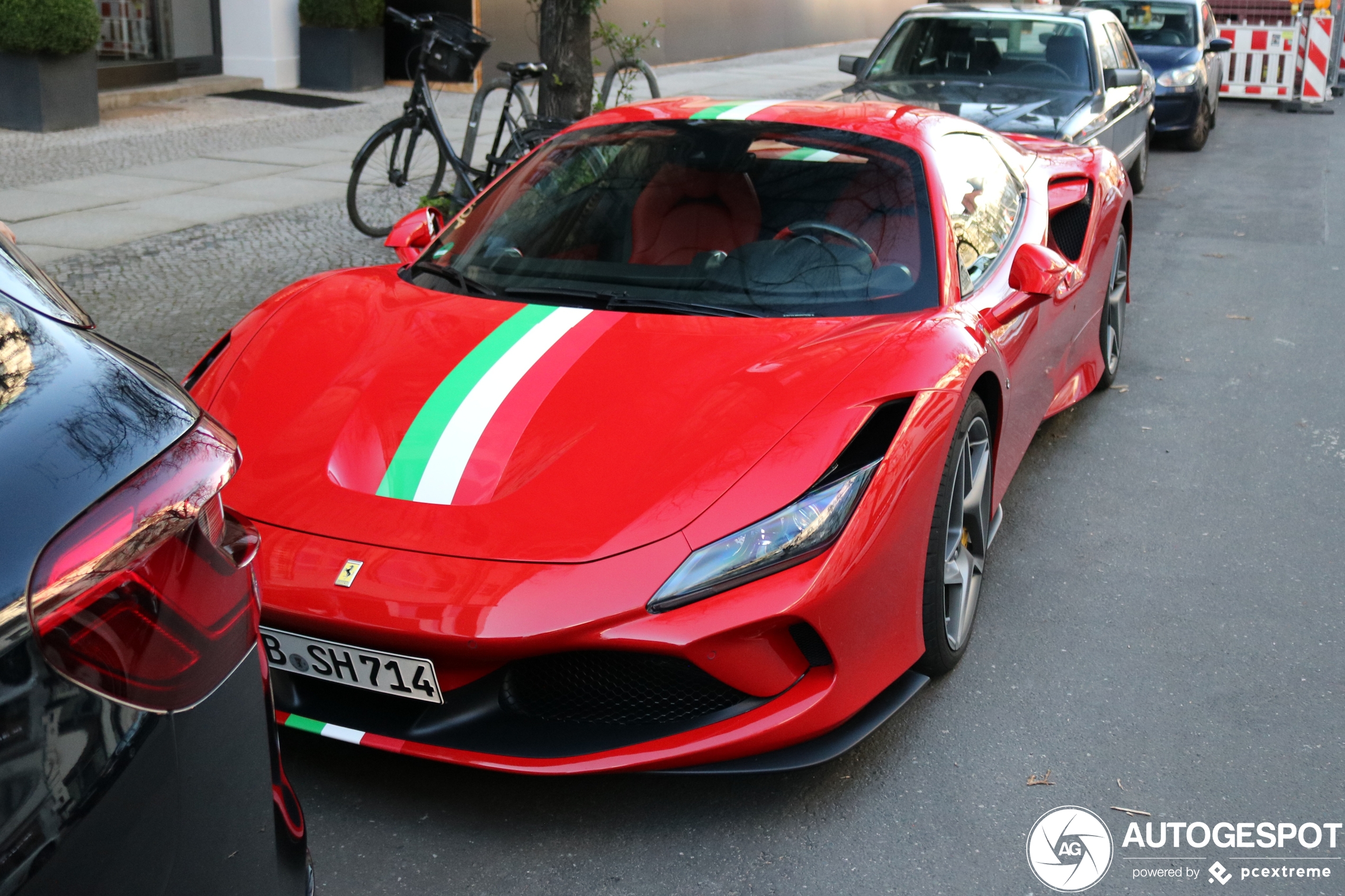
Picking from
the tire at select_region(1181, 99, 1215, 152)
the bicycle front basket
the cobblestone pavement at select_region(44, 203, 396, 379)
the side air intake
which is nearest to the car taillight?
the side air intake

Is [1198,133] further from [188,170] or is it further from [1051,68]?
[188,170]

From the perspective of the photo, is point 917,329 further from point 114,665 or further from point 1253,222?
point 1253,222

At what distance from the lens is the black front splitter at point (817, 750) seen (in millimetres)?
2551

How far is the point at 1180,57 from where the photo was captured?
12797mm

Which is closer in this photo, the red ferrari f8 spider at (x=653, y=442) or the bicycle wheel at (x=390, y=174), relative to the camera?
the red ferrari f8 spider at (x=653, y=442)

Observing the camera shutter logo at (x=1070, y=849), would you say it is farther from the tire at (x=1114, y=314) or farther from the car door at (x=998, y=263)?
the tire at (x=1114, y=314)

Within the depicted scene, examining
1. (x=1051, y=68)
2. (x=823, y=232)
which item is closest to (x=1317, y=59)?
(x=1051, y=68)

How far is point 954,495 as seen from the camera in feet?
10.3

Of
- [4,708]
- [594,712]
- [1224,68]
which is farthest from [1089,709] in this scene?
[1224,68]

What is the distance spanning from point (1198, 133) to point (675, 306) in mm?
11265

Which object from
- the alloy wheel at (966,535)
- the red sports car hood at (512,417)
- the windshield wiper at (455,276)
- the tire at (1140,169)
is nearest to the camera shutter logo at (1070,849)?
the alloy wheel at (966,535)

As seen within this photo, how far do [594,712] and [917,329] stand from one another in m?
1.29

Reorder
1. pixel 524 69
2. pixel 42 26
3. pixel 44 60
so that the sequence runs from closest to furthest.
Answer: pixel 524 69 < pixel 42 26 < pixel 44 60

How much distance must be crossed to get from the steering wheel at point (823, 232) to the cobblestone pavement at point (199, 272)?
2.74 meters
